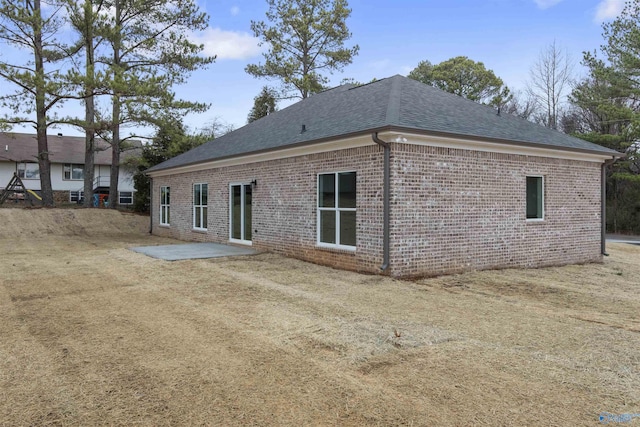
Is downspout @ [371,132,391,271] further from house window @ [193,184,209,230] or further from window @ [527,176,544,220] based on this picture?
house window @ [193,184,209,230]

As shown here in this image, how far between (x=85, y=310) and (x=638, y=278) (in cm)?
1065

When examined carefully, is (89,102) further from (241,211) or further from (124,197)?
(241,211)

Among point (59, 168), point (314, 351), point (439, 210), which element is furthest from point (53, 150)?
point (314, 351)

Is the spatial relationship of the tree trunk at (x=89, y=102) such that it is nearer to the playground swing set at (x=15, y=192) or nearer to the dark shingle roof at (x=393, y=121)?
the playground swing set at (x=15, y=192)

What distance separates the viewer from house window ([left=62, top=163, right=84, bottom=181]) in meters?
36.2

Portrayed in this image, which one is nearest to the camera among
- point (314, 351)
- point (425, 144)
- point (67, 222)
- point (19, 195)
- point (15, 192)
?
point (314, 351)

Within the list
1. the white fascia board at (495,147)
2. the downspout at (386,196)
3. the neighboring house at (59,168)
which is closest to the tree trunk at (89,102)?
the neighboring house at (59,168)

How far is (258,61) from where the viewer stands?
29.5 m

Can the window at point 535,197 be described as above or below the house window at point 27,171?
below

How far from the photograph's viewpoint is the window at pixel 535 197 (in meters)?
10.6

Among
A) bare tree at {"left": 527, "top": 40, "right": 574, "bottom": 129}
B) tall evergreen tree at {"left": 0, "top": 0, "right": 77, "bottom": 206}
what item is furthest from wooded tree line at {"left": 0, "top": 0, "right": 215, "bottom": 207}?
bare tree at {"left": 527, "top": 40, "right": 574, "bottom": 129}

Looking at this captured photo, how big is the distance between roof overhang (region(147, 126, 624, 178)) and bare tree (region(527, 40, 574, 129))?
22.9m

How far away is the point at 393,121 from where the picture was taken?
8461mm

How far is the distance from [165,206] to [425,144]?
1374 centimetres
